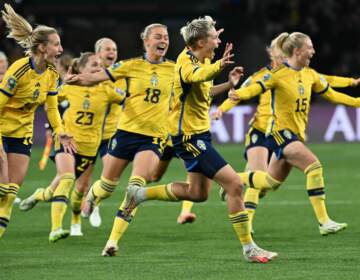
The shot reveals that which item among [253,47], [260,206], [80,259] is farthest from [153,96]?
[253,47]

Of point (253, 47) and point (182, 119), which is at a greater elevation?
point (182, 119)

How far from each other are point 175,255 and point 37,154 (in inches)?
547

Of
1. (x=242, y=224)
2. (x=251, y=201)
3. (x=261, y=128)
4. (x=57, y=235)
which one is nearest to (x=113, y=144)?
(x=57, y=235)

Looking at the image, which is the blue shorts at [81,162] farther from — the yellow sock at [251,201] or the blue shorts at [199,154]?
the blue shorts at [199,154]

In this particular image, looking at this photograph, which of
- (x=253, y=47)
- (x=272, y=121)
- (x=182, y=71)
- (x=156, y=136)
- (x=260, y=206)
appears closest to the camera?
(x=182, y=71)

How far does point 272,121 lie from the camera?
36.1 feet

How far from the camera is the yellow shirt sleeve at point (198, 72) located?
8.30m

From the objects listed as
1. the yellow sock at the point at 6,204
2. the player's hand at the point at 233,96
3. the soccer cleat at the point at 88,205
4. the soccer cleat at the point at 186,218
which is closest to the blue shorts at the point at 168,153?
the soccer cleat at the point at 186,218

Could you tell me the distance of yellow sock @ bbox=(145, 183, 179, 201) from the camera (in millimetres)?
9453

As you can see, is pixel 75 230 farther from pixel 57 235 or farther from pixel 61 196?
pixel 57 235

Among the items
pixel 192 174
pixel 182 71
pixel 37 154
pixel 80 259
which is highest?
pixel 182 71

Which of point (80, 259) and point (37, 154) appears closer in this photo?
point (80, 259)

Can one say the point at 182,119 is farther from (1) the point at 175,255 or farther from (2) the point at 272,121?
(2) the point at 272,121

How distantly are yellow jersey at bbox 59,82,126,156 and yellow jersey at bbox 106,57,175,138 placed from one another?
1412mm
